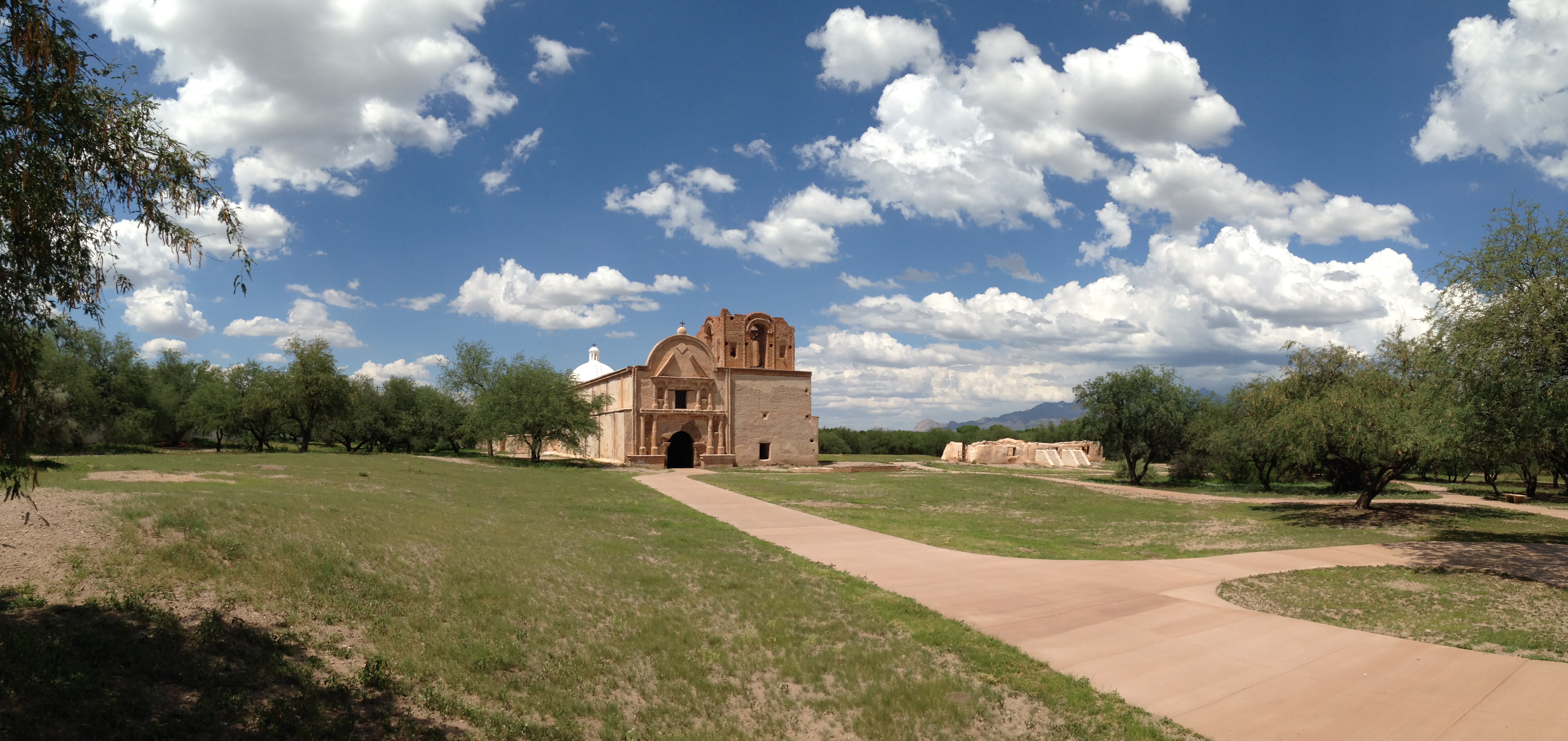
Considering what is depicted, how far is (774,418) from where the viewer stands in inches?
2092

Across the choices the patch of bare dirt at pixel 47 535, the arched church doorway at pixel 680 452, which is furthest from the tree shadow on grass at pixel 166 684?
the arched church doorway at pixel 680 452

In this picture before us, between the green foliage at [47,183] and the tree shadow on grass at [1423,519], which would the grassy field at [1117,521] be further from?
the green foliage at [47,183]

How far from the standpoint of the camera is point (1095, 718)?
6516 millimetres

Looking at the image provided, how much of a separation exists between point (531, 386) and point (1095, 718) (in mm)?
40964

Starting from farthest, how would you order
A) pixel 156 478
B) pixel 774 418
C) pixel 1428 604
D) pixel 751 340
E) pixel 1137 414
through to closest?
1. pixel 751 340
2. pixel 774 418
3. pixel 1137 414
4. pixel 156 478
5. pixel 1428 604

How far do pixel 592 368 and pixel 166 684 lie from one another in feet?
209

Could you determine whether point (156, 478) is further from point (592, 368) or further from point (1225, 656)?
point (592, 368)

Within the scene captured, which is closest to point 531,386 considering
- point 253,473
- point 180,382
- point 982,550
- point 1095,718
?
point 253,473

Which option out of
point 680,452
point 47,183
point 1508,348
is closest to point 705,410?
point 680,452

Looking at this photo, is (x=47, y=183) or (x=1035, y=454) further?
(x=1035, y=454)

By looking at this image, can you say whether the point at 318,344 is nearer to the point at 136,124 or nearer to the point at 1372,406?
the point at 136,124

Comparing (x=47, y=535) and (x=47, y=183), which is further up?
(x=47, y=183)

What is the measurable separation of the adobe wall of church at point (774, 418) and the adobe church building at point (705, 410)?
5 centimetres

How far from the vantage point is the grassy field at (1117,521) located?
16.3 meters
